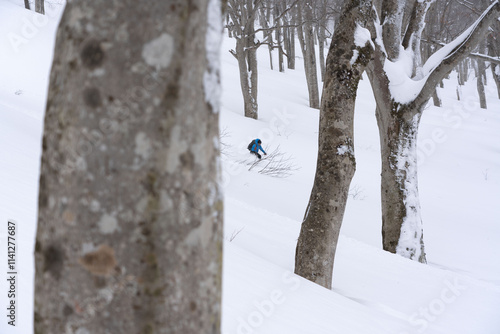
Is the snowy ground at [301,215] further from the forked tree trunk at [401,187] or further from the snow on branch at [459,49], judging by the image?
the snow on branch at [459,49]

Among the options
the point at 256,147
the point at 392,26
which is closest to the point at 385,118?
the point at 392,26

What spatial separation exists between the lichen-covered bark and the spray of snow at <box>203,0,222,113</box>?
43 mm

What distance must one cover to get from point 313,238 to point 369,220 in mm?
4654

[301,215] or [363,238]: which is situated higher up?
[301,215]

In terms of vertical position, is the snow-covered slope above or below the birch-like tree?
below

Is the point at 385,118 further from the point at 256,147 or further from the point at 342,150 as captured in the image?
the point at 256,147

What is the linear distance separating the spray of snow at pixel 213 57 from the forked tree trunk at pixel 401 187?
5578 millimetres

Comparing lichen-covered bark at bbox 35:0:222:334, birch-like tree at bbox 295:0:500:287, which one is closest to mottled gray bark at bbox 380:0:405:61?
birch-like tree at bbox 295:0:500:287

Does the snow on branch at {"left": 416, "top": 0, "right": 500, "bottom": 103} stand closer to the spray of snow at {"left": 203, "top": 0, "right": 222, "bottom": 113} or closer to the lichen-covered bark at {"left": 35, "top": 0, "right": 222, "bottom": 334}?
the spray of snow at {"left": 203, "top": 0, "right": 222, "bottom": 113}

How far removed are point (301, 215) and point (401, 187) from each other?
2248 mm

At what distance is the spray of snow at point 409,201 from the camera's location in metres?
6.09

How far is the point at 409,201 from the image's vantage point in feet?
20.2

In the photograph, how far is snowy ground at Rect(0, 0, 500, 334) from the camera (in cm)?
325

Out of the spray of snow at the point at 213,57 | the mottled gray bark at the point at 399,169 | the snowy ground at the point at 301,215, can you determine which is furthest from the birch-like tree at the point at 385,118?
the spray of snow at the point at 213,57
